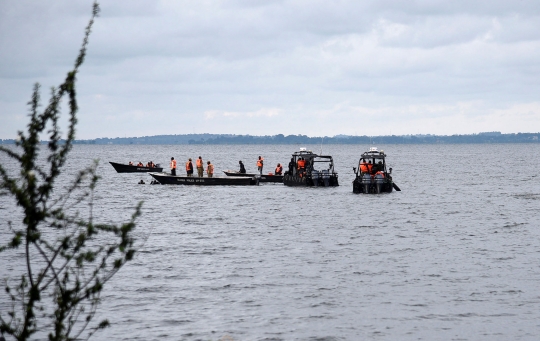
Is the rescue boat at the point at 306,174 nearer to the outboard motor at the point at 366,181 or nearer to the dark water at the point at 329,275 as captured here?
the outboard motor at the point at 366,181

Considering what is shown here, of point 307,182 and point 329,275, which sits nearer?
point 329,275

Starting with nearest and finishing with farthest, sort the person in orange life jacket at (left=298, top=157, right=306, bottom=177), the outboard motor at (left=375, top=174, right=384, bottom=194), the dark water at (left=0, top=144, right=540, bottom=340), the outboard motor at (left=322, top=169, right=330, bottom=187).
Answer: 1. the dark water at (left=0, top=144, right=540, bottom=340)
2. the outboard motor at (left=375, top=174, right=384, bottom=194)
3. the person in orange life jacket at (left=298, top=157, right=306, bottom=177)
4. the outboard motor at (left=322, top=169, right=330, bottom=187)

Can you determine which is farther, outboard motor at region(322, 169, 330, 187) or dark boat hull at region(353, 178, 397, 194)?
outboard motor at region(322, 169, 330, 187)

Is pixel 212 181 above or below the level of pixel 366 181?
below

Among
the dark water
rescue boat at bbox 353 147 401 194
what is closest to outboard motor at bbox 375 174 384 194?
rescue boat at bbox 353 147 401 194

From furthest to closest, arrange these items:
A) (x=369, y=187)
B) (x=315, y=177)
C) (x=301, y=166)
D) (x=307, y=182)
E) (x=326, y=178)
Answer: (x=326, y=178)
(x=315, y=177)
(x=307, y=182)
(x=301, y=166)
(x=369, y=187)

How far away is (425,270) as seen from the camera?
2339cm

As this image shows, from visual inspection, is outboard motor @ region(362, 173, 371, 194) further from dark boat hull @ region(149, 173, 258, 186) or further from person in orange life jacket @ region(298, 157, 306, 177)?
dark boat hull @ region(149, 173, 258, 186)

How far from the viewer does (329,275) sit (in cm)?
2253

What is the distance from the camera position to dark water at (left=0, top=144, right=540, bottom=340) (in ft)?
55.0

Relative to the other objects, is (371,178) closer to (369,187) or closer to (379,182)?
(369,187)

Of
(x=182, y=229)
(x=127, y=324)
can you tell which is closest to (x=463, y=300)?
(x=127, y=324)

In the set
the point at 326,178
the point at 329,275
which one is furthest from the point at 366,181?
the point at 329,275

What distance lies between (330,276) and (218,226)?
1453cm
